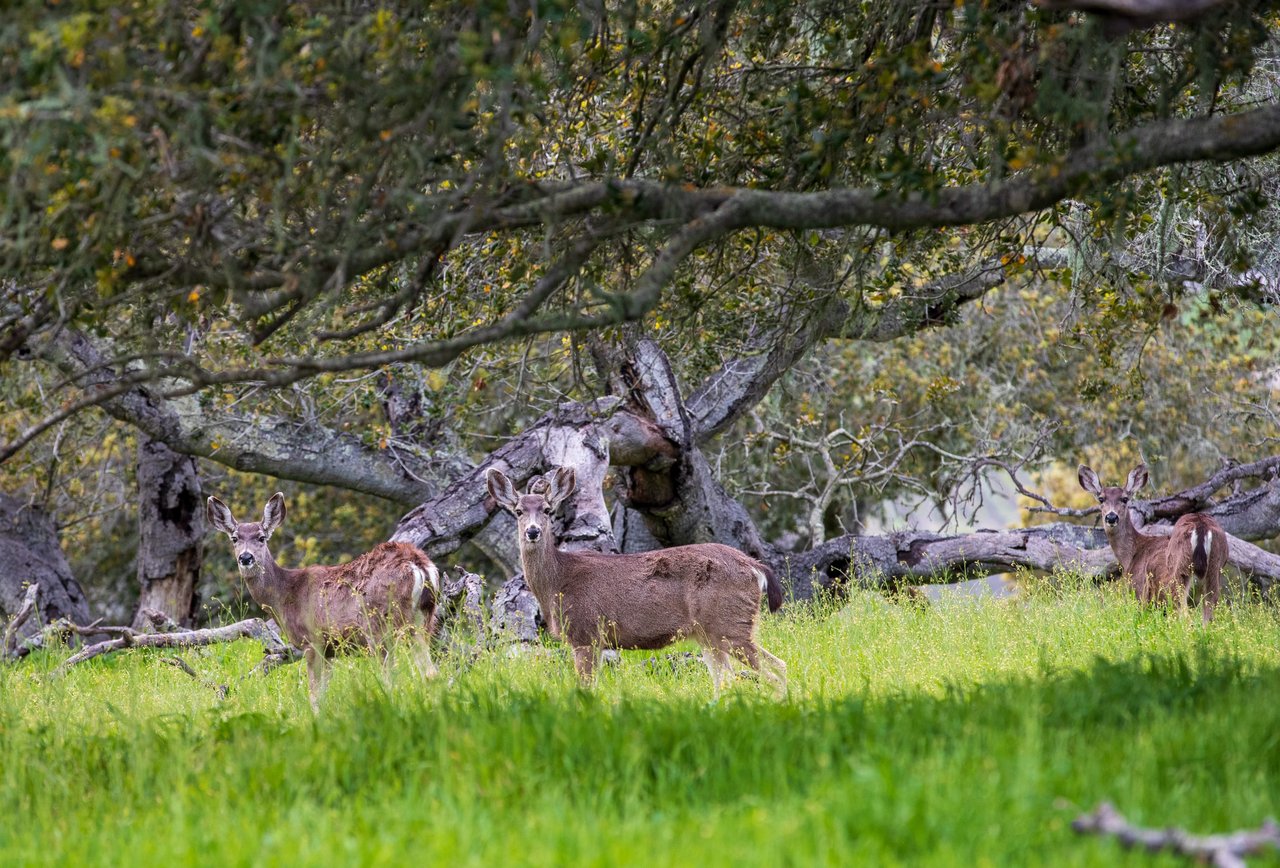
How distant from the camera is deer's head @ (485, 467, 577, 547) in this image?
946 cm

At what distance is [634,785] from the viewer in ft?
17.1

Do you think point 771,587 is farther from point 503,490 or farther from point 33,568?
point 33,568

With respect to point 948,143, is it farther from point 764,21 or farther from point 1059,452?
point 1059,452

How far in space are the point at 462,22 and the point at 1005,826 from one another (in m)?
3.70

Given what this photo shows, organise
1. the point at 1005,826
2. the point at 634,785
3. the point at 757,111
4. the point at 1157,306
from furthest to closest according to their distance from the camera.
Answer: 1. the point at 1157,306
2. the point at 757,111
3. the point at 634,785
4. the point at 1005,826

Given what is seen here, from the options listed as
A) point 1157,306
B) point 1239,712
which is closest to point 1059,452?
point 1157,306

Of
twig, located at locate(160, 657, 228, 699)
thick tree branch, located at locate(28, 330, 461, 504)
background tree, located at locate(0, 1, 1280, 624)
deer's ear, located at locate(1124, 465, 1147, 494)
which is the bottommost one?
twig, located at locate(160, 657, 228, 699)

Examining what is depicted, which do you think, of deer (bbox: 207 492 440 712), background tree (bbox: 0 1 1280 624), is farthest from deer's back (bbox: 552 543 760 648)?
background tree (bbox: 0 1 1280 624)

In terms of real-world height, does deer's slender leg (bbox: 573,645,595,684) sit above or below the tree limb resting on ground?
below

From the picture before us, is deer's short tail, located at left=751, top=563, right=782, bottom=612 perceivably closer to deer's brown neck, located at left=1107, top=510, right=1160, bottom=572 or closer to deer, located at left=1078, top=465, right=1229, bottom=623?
deer, located at left=1078, top=465, right=1229, bottom=623

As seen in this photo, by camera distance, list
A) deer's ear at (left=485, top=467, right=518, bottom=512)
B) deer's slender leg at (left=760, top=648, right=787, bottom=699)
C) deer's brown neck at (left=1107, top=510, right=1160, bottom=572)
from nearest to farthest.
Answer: deer's slender leg at (left=760, top=648, right=787, bottom=699) < deer's ear at (left=485, top=467, right=518, bottom=512) < deer's brown neck at (left=1107, top=510, right=1160, bottom=572)

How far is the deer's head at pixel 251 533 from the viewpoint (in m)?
10.1

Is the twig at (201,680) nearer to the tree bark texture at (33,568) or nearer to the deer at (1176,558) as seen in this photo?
the tree bark texture at (33,568)

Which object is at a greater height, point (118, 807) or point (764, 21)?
point (764, 21)
